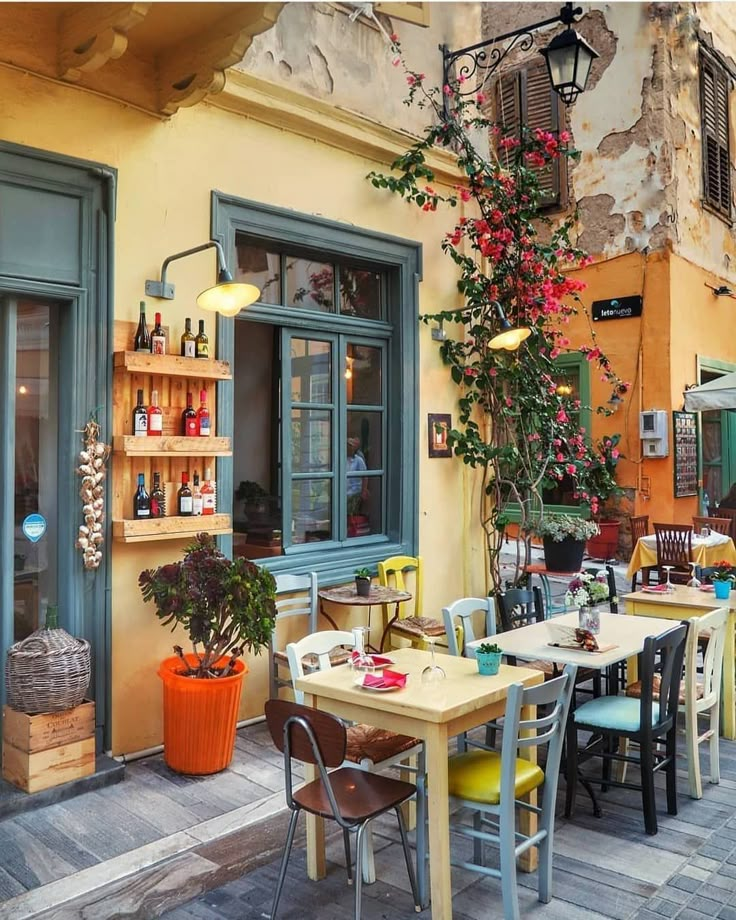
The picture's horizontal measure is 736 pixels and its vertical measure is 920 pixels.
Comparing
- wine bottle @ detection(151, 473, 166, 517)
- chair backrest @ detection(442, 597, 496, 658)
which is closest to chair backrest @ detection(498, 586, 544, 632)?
chair backrest @ detection(442, 597, 496, 658)

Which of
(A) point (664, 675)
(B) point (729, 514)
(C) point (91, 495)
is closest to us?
(A) point (664, 675)

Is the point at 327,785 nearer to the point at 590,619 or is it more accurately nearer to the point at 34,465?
the point at 590,619

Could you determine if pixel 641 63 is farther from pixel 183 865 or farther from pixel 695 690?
pixel 183 865

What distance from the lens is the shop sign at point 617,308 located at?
10.1 metres

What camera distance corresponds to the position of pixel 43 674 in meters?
3.76

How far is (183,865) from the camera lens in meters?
3.23

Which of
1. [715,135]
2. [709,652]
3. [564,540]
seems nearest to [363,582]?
[709,652]

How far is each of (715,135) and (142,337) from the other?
9.64 m

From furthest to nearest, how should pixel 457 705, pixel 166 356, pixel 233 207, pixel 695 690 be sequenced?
pixel 233 207 < pixel 166 356 < pixel 695 690 < pixel 457 705

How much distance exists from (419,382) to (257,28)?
2.78m

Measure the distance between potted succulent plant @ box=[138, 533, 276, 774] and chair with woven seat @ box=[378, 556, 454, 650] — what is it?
4.64 feet

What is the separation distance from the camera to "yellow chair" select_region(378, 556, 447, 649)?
534 centimetres

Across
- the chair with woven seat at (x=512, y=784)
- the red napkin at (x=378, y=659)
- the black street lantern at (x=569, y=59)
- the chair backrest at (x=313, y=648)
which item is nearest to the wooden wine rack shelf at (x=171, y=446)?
the chair backrest at (x=313, y=648)

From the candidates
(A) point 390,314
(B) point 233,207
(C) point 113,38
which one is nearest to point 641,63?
(A) point 390,314
